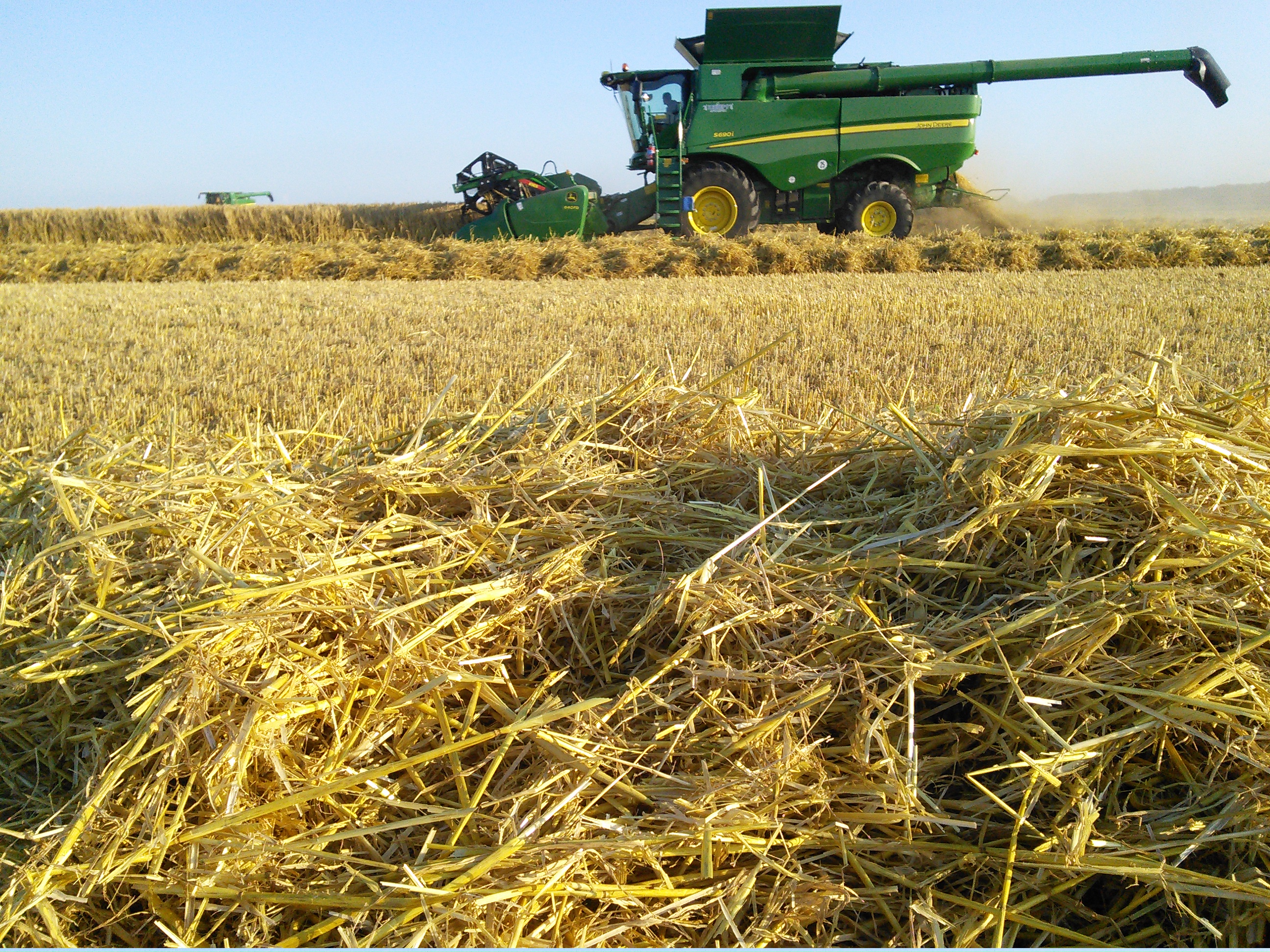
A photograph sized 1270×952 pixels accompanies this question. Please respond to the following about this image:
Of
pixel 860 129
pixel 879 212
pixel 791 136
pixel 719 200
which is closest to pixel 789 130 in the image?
pixel 791 136

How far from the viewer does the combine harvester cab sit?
48.3 feet

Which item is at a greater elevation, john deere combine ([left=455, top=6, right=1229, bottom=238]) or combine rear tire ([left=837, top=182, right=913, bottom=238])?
john deere combine ([left=455, top=6, right=1229, bottom=238])

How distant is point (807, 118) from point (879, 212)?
2165 millimetres

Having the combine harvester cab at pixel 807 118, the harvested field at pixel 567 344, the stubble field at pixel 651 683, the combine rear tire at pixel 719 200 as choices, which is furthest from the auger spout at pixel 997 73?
the stubble field at pixel 651 683

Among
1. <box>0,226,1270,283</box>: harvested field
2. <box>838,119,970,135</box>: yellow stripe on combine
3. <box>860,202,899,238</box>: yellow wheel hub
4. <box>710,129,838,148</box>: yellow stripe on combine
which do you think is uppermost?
<box>838,119,970,135</box>: yellow stripe on combine

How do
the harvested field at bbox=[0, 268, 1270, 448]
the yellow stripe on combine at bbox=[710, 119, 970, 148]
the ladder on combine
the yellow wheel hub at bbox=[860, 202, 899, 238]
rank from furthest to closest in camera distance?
the yellow wheel hub at bbox=[860, 202, 899, 238] → the yellow stripe on combine at bbox=[710, 119, 970, 148] → the ladder on combine → the harvested field at bbox=[0, 268, 1270, 448]

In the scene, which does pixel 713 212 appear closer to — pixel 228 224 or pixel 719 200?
pixel 719 200

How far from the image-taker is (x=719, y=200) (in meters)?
15.0

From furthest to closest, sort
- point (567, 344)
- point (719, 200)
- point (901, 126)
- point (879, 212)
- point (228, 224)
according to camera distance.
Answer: point (228, 224)
point (879, 212)
point (719, 200)
point (901, 126)
point (567, 344)

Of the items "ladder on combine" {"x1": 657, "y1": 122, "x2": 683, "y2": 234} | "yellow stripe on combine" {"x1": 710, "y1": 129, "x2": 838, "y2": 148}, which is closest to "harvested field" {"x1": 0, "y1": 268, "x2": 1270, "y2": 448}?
"ladder on combine" {"x1": 657, "y1": 122, "x2": 683, "y2": 234}

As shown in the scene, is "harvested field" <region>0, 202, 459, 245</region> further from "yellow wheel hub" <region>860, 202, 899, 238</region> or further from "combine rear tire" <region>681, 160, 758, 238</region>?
"yellow wheel hub" <region>860, 202, 899, 238</region>

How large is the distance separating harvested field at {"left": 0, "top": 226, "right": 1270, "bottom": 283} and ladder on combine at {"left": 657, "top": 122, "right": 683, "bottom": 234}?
0.59 meters

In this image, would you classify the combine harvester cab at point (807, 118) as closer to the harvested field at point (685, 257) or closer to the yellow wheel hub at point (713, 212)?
the yellow wheel hub at point (713, 212)

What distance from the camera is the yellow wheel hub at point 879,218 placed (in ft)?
49.6
